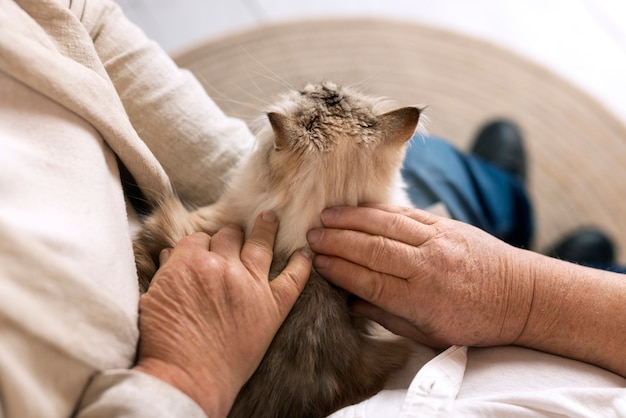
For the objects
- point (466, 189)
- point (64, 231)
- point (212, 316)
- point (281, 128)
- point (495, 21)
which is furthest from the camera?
point (495, 21)

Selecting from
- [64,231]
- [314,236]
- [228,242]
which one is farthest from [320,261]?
[64,231]

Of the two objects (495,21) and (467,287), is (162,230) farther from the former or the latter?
(495,21)

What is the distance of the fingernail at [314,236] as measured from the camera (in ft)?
2.95

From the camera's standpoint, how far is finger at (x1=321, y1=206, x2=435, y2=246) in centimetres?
90

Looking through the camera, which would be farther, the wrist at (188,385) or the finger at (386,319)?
the finger at (386,319)

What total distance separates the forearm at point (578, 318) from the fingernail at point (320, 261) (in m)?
0.34

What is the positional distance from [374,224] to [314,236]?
4.1 inches

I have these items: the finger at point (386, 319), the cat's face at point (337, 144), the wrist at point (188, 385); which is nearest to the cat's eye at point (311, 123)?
the cat's face at point (337, 144)

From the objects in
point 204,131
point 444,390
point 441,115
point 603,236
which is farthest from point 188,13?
point 444,390

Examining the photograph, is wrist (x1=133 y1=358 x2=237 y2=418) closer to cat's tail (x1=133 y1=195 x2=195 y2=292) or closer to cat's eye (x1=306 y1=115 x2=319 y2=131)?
cat's tail (x1=133 y1=195 x2=195 y2=292)

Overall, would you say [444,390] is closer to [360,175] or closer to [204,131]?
[360,175]

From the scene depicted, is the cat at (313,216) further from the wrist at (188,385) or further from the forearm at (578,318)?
the forearm at (578,318)

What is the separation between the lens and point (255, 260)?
0.84 metres

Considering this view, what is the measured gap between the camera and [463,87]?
1.93 meters
